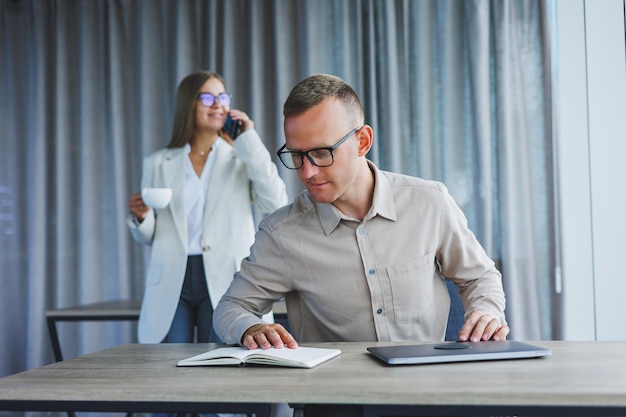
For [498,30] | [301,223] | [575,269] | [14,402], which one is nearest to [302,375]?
[14,402]

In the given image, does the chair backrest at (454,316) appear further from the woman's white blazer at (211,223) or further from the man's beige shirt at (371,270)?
the woman's white blazer at (211,223)

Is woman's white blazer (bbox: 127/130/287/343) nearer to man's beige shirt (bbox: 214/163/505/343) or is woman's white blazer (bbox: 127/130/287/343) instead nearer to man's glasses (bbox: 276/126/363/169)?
man's beige shirt (bbox: 214/163/505/343)

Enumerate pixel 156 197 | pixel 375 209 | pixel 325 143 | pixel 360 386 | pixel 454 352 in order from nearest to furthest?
pixel 360 386
pixel 454 352
pixel 325 143
pixel 375 209
pixel 156 197

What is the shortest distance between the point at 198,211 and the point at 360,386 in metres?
1.78

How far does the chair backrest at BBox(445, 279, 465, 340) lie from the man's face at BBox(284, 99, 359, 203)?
0.48 metres

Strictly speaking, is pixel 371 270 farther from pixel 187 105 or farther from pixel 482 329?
pixel 187 105

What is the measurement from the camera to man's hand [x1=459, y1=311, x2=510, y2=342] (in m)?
1.44

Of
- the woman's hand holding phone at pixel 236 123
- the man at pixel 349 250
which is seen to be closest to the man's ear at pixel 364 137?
the man at pixel 349 250

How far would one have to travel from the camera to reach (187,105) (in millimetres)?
2771

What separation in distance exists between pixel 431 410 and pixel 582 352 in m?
0.43

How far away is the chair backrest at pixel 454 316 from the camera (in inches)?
72.5

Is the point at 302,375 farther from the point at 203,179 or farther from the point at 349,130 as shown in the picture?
the point at 203,179

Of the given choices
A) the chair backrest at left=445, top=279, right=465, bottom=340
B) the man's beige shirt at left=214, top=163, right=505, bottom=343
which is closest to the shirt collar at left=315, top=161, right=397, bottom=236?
the man's beige shirt at left=214, top=163, right=505, bottom=343

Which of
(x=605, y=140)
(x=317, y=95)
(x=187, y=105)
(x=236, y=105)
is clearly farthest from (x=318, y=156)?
(x=236, y=105)
